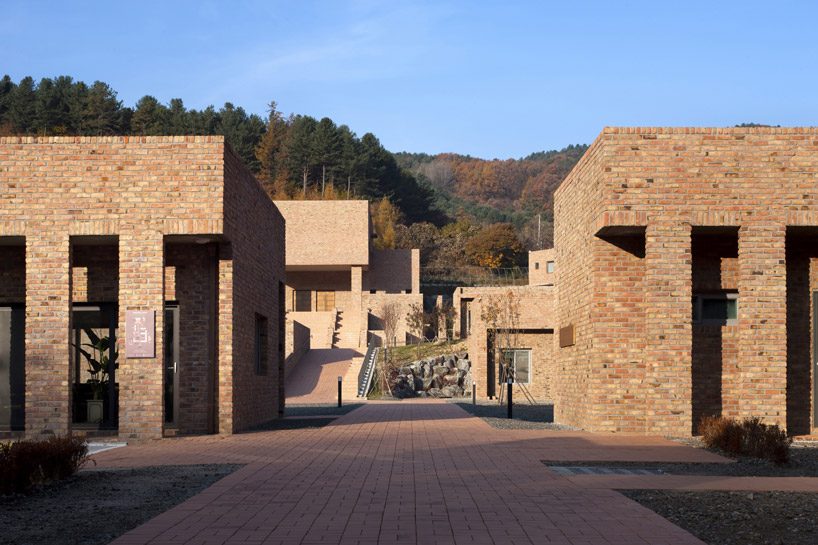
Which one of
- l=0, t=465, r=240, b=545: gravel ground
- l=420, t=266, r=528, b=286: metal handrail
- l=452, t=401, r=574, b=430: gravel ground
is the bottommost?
l=452, t=401, r=574, b=430: gravel ground

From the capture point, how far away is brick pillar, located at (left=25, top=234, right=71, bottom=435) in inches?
655

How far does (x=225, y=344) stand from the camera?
1783cm

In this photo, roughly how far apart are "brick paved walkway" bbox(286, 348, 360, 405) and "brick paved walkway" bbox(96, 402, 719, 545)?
22564mm

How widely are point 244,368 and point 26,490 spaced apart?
890 centimetres

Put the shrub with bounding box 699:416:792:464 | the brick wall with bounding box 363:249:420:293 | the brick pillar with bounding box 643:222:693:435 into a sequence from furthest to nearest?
1. the brick wall with bounding box 363:249:420:293
2. the brick pillar with bounding box 643:222:693:435
3. the shrub with bounding box 699:416:792:464

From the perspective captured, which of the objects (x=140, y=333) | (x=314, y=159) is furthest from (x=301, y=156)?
(x=140, y=333)

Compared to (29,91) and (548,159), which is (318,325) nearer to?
(29,91)

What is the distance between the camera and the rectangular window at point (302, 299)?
208 feet

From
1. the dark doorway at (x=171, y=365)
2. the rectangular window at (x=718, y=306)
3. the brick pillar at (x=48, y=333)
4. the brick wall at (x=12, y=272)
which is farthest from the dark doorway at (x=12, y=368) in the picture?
the rectangular window at (x=718, y=306)

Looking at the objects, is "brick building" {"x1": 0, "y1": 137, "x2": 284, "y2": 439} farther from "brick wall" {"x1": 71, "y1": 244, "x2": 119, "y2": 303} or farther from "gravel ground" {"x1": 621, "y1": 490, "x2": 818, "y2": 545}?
"gravel ground" {"x1": 621, "y1": 490, "x2": 818, "y2": 545}

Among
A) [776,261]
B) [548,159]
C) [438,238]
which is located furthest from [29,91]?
[776,261]

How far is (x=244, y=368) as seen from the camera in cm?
1945

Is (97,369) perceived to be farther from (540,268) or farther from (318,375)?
(540,268)

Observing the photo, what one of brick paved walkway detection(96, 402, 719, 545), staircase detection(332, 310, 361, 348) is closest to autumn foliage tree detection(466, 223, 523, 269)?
staircase detection(332, 310, 361, 348)
